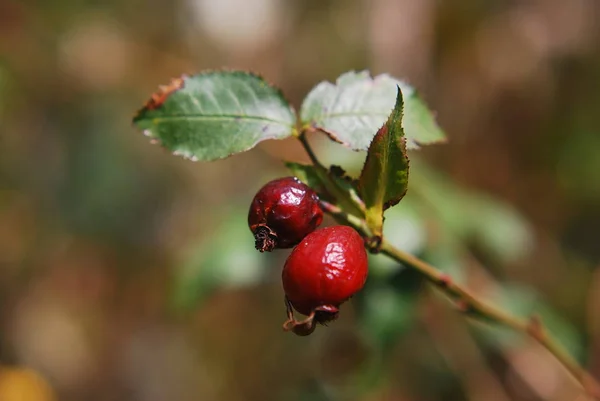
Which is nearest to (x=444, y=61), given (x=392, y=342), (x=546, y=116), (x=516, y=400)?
(x=546, y=116)

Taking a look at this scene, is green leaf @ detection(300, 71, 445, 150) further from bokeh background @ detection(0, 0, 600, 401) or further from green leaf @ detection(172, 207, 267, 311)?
bokeh background @ detection(0, 0, 600, 401)

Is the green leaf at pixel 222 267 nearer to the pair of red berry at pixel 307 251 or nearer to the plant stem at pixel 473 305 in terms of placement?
the plant stem at pixel 473 305

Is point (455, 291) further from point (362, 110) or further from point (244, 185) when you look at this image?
point (244, 185)

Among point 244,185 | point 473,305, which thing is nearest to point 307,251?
point 473,305

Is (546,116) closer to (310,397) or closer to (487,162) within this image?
(487,162)

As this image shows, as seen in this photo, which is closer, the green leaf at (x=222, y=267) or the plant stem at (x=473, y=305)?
the plant stem at (x=473, y=305)

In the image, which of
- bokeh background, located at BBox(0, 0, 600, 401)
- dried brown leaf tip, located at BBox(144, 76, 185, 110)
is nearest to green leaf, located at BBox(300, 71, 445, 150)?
dried brown leaf tip, located at BBox(144, 76, 185, 110)

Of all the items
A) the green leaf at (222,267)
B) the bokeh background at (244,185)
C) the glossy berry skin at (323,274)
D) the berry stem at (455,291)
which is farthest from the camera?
the bokeh background at (244,185)

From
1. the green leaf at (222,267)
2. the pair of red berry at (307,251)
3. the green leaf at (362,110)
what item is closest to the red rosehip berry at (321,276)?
the pair of red berry at (307,251)
